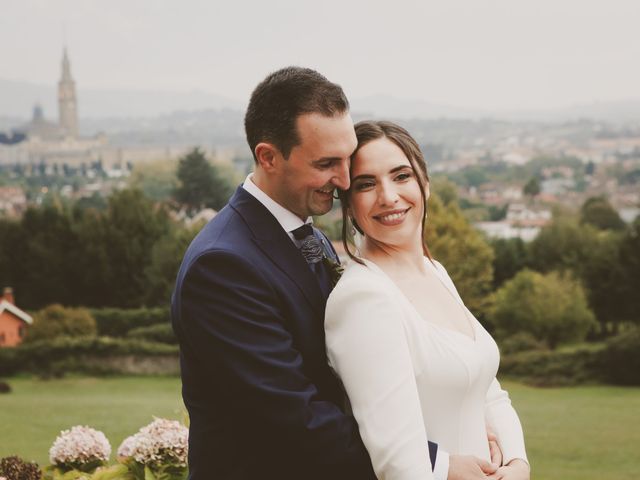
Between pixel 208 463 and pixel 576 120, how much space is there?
151 metres

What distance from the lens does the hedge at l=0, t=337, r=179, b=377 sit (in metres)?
23.3

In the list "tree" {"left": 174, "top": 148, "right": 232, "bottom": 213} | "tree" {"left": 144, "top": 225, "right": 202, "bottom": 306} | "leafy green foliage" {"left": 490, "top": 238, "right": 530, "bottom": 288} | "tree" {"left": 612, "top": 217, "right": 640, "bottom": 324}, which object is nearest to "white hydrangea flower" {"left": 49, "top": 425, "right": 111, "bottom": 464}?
"tree" {"left": 612, "top": 217, "right": 640, "bottom": 324}

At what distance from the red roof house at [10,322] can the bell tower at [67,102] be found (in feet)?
227

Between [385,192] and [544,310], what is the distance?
29.8 meters

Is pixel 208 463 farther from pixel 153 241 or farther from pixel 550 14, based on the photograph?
pixel 550 14

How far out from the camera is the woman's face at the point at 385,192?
2.51 meters

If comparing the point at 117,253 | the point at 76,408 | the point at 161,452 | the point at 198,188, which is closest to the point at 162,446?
the point at 161,452

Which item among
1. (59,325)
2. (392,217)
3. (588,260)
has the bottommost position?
(59,325)

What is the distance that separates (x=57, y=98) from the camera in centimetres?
10838

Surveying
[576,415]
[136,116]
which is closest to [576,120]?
[136,116]

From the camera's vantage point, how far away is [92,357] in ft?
76.6

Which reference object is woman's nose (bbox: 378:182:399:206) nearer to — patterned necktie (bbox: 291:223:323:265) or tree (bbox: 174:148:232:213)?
patterned necktie (bbox: 291:223:323:265)

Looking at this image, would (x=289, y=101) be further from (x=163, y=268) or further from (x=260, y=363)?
(x=163, y=268)

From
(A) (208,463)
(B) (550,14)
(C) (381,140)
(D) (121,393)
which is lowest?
(D) (121,393)
